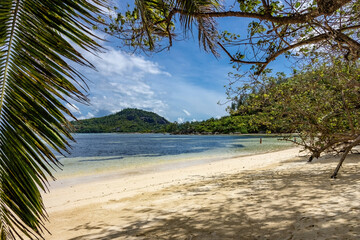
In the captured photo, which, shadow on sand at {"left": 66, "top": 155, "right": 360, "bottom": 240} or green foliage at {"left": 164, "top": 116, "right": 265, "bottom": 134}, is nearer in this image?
shadow on sand at {"left": 66, "top": 155, "right": 360, "bottom": 240}

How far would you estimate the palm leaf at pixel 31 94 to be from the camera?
1149mm

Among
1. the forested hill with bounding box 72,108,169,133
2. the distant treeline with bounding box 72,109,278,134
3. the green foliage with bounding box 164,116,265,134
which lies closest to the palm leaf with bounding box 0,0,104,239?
the green foliage with bounding box 164,116,265,134

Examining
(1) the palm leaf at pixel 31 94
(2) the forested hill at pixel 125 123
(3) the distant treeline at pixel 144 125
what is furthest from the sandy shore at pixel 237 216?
(2) the forested hill at pixel 125 123

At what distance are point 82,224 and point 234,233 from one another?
9.89ft

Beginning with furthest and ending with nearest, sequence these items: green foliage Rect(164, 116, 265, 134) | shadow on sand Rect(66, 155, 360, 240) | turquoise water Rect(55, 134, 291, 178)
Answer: green foliage Rect(164, 116, 265, 134)
turquoise water Rect(55, 134, 291, 178)
shadow on sand Rect(66, 155, 360, 240)

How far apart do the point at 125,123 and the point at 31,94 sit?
6191 inches

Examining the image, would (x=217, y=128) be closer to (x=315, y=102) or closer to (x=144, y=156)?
(x=144, y=156)

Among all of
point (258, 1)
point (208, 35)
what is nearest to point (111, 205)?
point (208, 35)

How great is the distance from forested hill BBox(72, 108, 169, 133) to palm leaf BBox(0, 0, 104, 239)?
479 ft

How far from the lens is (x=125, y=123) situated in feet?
505

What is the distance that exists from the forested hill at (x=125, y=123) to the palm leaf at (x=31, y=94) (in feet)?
Answer: 479

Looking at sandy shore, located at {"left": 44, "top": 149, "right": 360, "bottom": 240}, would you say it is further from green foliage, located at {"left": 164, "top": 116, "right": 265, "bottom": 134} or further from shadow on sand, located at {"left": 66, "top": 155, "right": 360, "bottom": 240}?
green foliage, located at {"left": 164, "top": 116, "right": 265, "bottom": 134}

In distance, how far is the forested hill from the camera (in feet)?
488

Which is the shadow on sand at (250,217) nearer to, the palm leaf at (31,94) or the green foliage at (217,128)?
the palm leaf at (31,94)
